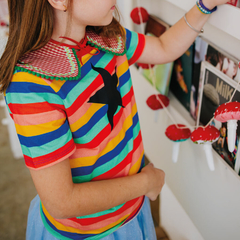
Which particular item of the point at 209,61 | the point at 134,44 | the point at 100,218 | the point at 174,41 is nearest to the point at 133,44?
the point at 134,44

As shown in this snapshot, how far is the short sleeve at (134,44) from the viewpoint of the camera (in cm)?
75

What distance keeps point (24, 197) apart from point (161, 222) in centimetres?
85

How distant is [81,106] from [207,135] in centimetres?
34

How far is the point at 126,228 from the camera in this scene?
77 cm

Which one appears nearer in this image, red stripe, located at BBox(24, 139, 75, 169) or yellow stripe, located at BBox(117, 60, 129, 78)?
red stripe, located at BBox(24, 139, 75, 169)

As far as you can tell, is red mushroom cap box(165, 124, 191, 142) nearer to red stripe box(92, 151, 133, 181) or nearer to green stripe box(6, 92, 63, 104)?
red stripe box(92, 151, 133, 181)

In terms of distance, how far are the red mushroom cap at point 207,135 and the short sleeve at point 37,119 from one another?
1.20ft

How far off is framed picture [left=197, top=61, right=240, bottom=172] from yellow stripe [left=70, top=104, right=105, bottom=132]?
0.99 ft

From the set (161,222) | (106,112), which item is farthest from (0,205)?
(106,112)

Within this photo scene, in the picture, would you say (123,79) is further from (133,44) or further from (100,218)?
(100,218)

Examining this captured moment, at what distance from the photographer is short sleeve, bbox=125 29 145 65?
749 millimetres

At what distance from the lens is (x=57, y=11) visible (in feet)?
1.87

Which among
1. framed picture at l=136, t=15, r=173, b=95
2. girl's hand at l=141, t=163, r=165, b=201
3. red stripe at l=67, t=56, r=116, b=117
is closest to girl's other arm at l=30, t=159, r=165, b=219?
girl's hand at l=141, t=163, r=165, b=201

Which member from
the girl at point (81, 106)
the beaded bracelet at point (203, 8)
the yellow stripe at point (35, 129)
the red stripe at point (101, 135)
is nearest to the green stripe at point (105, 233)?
the girl at point (81, 106)
